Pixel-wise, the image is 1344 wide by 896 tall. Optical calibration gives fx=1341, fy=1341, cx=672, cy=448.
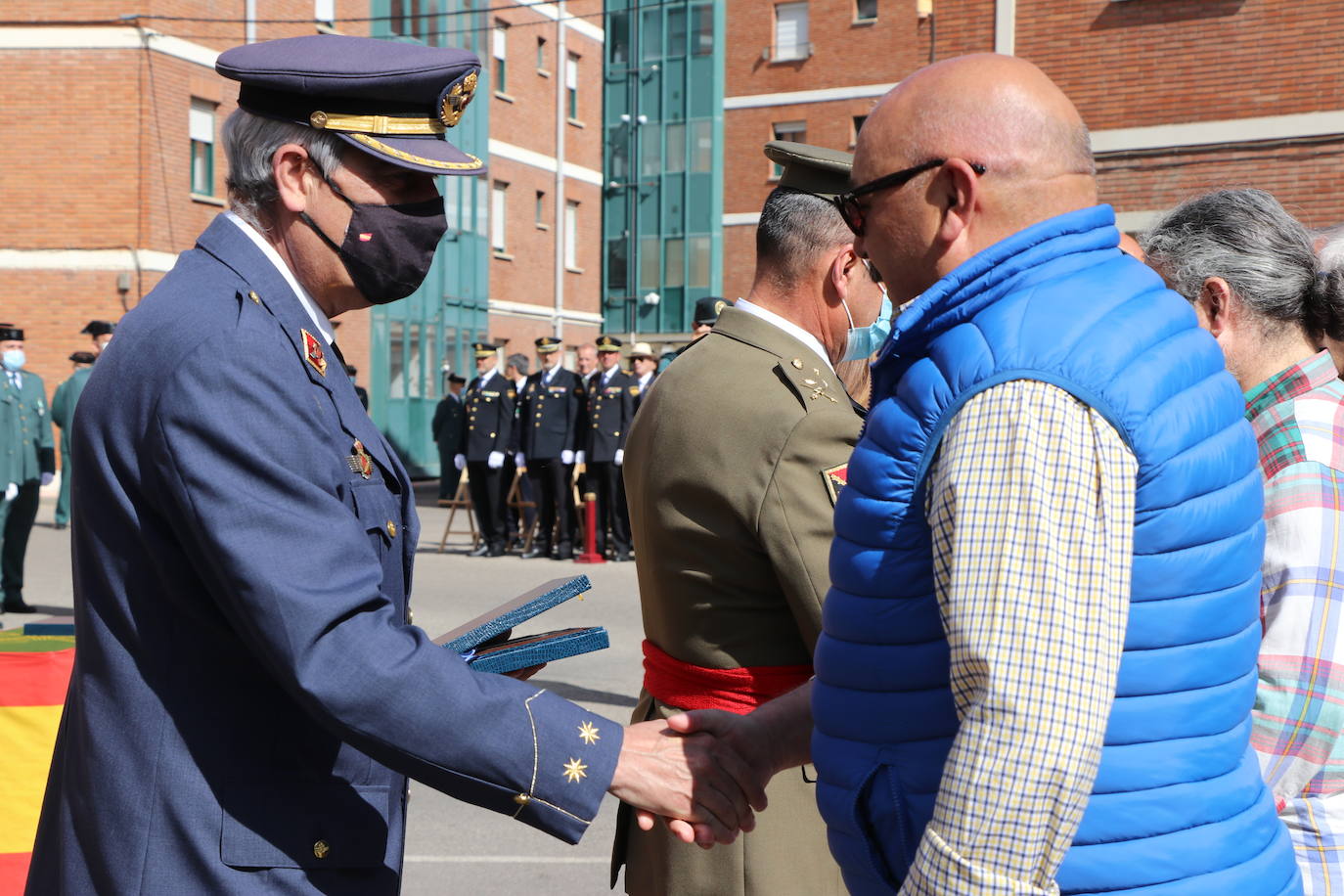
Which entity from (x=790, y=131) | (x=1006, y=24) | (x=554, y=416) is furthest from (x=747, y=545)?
(x=790, y=131)

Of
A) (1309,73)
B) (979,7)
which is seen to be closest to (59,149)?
(979,7)

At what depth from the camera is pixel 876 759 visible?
5.57 feet

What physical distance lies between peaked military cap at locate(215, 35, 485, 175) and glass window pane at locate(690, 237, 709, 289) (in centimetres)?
3306

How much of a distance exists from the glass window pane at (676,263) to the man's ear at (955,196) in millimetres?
33942

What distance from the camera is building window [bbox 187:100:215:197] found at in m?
22.5

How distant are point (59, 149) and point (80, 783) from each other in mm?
22399

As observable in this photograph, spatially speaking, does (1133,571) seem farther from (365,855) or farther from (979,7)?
(979,7)

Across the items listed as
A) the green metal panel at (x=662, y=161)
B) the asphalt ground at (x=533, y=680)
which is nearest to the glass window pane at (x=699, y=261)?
the green metal panel at (x=662, y=161)

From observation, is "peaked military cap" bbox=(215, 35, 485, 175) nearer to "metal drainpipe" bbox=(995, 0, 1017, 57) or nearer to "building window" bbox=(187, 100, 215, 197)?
"metal drainpipe" bbox=(995, 0, 1017, 57)

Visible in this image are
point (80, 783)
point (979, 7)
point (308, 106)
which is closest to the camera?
point (80, 783)

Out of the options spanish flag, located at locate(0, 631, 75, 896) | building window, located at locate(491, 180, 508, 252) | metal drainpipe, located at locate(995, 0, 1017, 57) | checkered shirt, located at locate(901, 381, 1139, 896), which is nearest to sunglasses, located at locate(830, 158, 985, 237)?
checkered shirt, located at locate(901, 381, 1139, 896)

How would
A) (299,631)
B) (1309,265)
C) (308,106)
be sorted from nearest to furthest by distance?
(299,631) → (308,106) → (1309,265)

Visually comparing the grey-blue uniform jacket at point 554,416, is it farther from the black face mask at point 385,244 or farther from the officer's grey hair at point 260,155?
the officer's grey hair at point 260,155

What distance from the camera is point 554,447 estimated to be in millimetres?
15609
